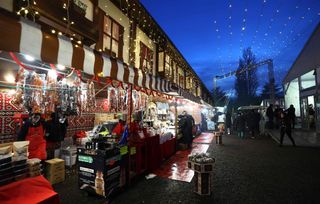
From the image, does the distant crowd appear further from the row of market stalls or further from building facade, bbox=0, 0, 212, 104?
the row of market stalls

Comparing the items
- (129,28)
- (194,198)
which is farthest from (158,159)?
(129,28)

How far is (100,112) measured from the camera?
870 centimetres

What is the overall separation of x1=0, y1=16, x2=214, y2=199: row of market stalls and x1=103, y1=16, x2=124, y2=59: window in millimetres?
2632

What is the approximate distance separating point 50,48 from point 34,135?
360cm

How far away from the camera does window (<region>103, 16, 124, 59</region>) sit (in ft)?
28.9

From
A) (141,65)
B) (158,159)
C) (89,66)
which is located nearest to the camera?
(89,66)

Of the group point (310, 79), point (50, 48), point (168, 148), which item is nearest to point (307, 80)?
point (310, 79)

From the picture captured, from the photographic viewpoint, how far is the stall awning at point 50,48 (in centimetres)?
240

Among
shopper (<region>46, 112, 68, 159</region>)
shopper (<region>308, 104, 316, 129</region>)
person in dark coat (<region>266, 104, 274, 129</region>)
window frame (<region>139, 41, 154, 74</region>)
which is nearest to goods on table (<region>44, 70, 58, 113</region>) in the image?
shopper (<region>46, 112, 68, 159</region>)

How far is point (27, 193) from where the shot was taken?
2.72 m

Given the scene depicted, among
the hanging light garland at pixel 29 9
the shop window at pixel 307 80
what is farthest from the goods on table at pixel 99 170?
the shop window at pixel 307 80

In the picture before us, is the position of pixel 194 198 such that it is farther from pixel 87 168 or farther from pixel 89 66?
pixel 89 66

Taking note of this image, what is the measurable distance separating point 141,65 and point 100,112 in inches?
164

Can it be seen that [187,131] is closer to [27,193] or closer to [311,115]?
[27,193]
